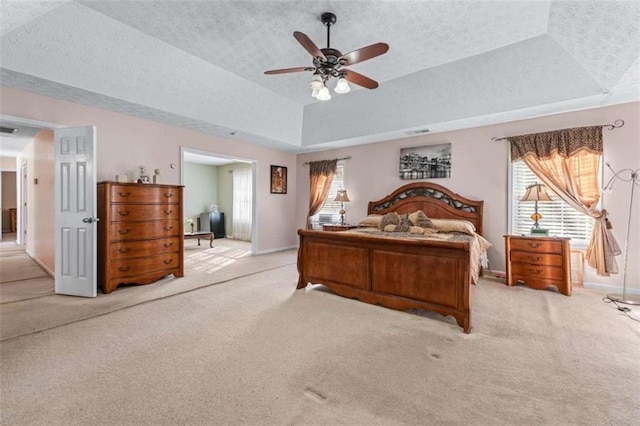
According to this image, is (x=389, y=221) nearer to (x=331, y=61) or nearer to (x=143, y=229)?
(x=331, y=61)

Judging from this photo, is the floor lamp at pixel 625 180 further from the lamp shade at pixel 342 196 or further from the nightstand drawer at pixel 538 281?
the lamp shade at pixel 342 196

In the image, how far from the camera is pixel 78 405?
5.52ft

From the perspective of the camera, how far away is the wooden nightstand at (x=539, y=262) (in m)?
3.77

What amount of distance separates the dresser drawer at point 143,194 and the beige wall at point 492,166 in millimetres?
3626

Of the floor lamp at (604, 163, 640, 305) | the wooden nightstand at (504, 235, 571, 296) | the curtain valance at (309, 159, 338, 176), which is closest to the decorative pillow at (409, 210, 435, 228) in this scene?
the wooden nightstand at (504, 235, 571, 296)

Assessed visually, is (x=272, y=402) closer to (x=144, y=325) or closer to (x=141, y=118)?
(x=144, y=325)

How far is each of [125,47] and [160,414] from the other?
3915mm

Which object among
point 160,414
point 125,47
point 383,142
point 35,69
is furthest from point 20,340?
point 383,142

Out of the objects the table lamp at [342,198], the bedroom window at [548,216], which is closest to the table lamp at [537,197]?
the bedroom window at [548,216]

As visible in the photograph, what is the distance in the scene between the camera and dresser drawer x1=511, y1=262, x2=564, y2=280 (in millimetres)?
3832

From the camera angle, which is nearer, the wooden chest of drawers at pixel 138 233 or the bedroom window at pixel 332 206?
the wooden chest of drawers at pixel 138 233

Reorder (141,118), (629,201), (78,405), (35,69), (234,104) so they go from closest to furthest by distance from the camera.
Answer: (78,405) → (35,69) → (629,201) → (141,118) → (234,104)

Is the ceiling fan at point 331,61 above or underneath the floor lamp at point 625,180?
above

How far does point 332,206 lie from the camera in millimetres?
7012
